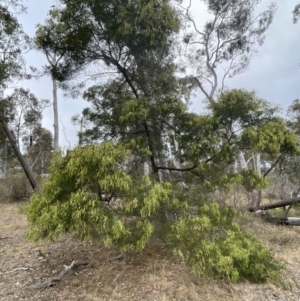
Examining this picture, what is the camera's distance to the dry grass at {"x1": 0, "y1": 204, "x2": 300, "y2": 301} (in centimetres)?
333

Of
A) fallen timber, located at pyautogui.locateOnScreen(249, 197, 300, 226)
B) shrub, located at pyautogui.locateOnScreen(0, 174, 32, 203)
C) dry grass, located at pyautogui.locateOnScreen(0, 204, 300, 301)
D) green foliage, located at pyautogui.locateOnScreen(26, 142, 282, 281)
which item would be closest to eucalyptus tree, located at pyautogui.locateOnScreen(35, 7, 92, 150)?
green foliage, located at pyautogui.locateOnScreen(26, 142, 282, 281)

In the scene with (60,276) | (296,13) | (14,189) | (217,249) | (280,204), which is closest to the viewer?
(217,249)

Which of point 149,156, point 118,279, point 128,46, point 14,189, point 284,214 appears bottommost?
point 118,279

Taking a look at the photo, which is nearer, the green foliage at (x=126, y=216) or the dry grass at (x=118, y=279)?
the green foliage at (x=126, y=216)

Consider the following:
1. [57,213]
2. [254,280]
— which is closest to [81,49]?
[57,213]

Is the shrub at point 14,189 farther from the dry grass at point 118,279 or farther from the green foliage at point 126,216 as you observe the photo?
the green foliage at point 126,216

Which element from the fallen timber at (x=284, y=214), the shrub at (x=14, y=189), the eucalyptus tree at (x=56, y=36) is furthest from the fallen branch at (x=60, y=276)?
the shrub at (x=14, y=189)

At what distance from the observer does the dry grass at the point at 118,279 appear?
10.9 feet

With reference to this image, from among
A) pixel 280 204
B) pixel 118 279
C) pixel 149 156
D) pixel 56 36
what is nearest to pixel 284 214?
pixel 280 204

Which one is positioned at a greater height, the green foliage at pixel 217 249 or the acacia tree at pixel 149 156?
the acacia tree at pixel 149 156

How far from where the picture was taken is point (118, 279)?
12.0 ft

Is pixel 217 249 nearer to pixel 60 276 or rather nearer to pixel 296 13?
pixel 60 276

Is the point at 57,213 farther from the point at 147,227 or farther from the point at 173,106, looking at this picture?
the point at 173,106

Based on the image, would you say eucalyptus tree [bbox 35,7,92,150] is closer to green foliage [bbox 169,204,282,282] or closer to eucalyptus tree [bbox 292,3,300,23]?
green foliage [bbox 169,204,282,282]
